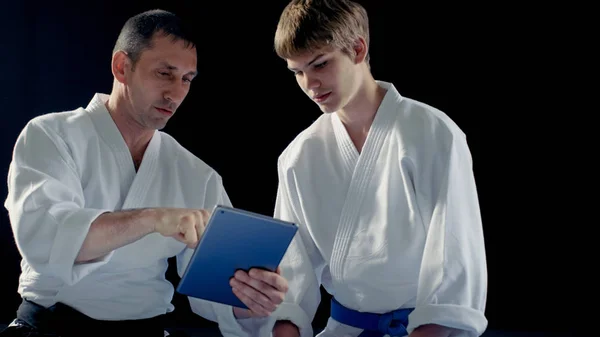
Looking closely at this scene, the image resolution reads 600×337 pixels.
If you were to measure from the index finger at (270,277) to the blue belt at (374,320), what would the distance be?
262mm

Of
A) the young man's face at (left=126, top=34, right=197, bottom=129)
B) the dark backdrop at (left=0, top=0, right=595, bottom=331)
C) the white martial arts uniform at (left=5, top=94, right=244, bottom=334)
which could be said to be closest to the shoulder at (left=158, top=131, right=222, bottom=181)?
the white martial arts uniform at (left=5, top=94, right=244, bottom=334)

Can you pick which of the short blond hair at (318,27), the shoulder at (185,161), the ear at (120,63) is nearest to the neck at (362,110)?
the short blond hair at (318,27)

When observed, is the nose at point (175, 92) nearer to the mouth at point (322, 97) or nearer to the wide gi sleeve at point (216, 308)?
the wide gi sleeve at point (216, 308)

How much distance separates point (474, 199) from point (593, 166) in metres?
1.31

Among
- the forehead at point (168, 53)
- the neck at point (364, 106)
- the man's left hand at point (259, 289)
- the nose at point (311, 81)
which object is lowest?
the man's left hand at point (259, 289)

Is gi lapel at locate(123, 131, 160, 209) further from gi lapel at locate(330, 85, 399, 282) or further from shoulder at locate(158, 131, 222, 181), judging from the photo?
gi lapel at locate(330, 85, 399, 282)

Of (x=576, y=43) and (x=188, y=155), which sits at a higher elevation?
(x=576, y=43)

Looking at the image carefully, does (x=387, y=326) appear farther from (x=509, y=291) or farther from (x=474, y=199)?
(x=509, y=291)

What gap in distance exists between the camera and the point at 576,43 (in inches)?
129

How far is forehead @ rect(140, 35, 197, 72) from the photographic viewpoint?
98.7 inches

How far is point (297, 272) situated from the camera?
245 cm

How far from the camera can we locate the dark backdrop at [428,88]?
10.9 feet

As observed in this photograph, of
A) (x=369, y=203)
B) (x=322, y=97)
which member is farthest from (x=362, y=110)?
(x=369, y=203)

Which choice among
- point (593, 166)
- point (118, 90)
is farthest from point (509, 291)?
point (118, 90)
